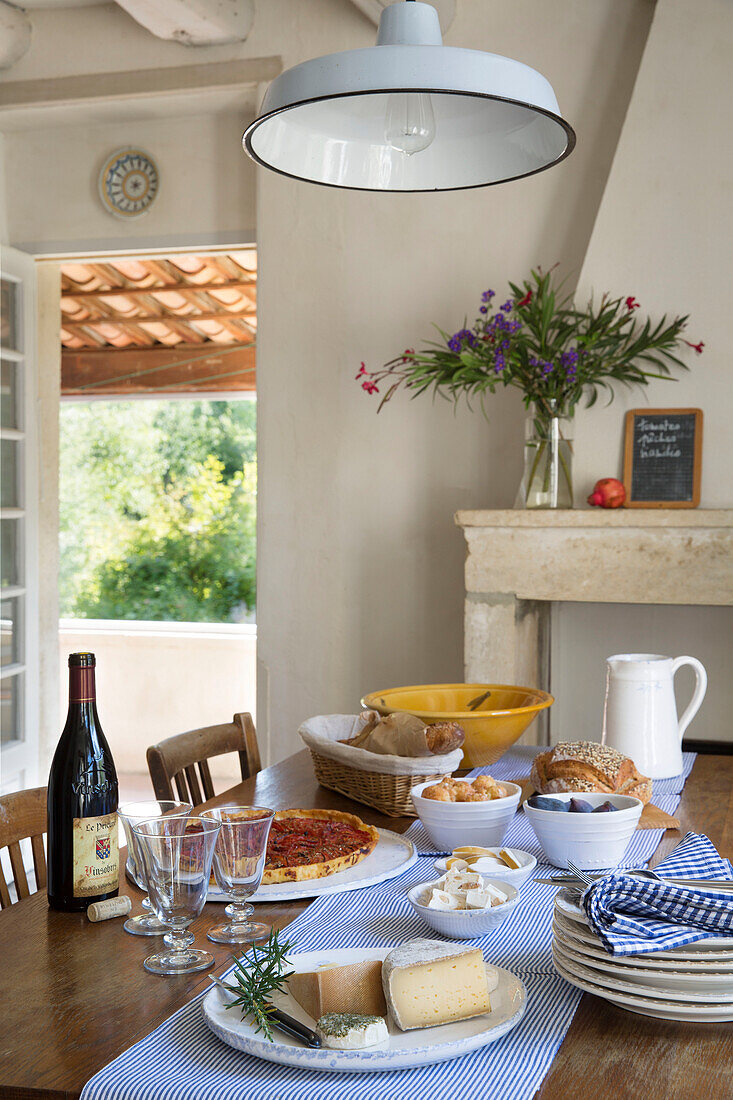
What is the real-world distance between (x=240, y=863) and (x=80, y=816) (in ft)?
0.77

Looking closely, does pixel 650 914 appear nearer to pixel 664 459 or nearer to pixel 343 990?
pixel 343 990

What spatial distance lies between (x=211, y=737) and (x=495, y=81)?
48.9 inches

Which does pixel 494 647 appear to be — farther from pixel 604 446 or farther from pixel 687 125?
pixel 687 125

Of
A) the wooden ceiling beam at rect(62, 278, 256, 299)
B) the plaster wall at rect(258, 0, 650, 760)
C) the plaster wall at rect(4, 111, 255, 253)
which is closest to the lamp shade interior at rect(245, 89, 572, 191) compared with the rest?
the plaster wall at rect(258, 0, 650, 760)

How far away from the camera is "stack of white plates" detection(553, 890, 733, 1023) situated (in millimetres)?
841

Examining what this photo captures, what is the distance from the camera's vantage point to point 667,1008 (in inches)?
32.9

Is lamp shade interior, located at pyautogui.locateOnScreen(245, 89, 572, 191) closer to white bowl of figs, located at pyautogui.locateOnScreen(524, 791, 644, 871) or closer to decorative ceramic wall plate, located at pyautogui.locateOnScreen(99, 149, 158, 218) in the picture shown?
white bowl of figs, located at pyautogui.locateOnScreen(524, 791, 644, 871)

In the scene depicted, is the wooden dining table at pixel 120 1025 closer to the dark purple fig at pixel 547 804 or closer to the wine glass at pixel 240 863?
the wine glass at pixel 240 863

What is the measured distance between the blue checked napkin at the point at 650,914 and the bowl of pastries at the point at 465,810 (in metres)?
0.31

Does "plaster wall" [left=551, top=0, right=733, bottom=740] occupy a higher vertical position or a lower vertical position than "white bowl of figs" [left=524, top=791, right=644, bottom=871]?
higher

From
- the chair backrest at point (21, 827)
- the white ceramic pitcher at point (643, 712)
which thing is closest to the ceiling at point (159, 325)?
the white ceramic pitcher at point (643, 712)

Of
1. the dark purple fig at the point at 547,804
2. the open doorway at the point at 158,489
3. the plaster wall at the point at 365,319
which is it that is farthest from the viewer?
the open doorway at the point at 158,489

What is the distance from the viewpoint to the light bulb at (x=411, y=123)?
139 centimetres

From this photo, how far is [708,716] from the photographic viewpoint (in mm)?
2988
